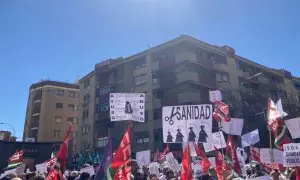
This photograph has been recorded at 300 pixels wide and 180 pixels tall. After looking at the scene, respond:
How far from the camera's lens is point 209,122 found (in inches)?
328

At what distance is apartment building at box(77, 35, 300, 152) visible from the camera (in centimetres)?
3644

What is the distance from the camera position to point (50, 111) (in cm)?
5612

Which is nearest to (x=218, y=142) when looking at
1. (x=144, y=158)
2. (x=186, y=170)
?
(x=144, y=158)

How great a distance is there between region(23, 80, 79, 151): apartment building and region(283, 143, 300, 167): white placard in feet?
162

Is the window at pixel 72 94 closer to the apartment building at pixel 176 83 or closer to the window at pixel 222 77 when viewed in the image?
the apartment building at pixel 176 83

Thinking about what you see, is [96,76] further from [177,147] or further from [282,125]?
[282,125]

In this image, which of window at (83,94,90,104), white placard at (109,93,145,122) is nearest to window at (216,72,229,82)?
window at (83,94,90,104)

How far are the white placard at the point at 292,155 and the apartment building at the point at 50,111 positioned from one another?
49298 millimetres

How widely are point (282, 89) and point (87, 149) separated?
29.2m

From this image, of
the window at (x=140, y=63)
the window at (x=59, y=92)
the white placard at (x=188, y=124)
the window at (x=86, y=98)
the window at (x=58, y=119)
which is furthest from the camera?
the window at (x=59, y=92)

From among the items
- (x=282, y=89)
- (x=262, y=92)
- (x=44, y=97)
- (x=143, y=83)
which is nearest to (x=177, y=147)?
(x=143, y=83)

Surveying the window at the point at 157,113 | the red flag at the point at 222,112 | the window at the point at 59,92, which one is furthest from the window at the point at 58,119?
the red flag at the point at 222,112

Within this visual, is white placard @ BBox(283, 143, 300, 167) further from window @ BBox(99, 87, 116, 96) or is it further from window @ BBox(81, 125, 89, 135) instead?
window @ BBox(81, 125, 89, 135)

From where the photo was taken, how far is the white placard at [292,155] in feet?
23.4
